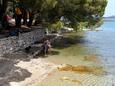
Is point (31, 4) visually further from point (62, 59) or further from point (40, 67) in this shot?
point (40, 67)

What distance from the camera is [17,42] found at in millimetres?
24609

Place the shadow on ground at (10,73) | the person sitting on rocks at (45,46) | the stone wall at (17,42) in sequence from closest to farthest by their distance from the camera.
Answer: the shadow on ground at (10,73) < the stone wall at (17,42) < the person sitting on rocks at (45,46)

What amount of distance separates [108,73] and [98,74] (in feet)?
2.90

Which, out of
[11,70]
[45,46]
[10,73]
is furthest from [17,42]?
[10,73]

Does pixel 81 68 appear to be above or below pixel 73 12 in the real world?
below

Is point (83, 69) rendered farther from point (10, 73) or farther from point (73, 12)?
point (73, 12)

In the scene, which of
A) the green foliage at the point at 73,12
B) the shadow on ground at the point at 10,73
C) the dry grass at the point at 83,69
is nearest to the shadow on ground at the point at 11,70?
the shadow on ground at the point at 10,73

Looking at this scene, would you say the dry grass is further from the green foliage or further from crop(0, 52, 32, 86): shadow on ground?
the green foliage

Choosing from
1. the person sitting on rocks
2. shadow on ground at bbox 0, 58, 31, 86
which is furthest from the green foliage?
shadow on ground at bbox 0, 58, 31, 86

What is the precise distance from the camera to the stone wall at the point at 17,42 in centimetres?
2223

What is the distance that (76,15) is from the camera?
34.4m

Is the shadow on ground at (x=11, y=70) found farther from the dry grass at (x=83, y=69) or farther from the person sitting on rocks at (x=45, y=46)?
the person sitting on rocks at (x=45, y=46)

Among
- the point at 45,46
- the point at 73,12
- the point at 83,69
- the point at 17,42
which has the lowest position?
the point at 83,69

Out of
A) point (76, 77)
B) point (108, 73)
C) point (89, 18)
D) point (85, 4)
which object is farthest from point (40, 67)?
point (89, 18)
